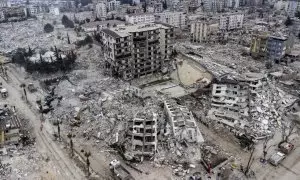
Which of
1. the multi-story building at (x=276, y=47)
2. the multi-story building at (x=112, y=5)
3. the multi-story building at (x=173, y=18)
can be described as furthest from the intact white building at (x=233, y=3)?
the multi-story building at (x=276, y=47)

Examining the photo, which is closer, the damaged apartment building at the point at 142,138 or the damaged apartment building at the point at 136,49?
the damaged apartment building at the point at 142,138

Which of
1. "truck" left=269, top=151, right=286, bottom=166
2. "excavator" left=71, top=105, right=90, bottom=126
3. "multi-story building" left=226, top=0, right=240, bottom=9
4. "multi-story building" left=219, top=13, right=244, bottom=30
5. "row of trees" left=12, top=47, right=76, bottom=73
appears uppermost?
"multi-story building" left=226, top=0, right=240, bottom=9

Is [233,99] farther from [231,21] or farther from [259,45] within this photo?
[231,21]

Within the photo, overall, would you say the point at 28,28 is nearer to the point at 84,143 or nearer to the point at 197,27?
the point at 197,27

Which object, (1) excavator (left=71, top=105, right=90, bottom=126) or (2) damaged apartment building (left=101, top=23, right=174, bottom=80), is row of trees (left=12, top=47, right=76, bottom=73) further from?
(1) excavator (left=71, top=105, right=90, bottom=126)

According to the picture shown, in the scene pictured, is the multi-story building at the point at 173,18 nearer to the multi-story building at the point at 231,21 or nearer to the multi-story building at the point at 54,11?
the multi-story building at the point at 231,21

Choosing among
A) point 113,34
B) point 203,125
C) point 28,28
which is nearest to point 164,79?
point 113,34

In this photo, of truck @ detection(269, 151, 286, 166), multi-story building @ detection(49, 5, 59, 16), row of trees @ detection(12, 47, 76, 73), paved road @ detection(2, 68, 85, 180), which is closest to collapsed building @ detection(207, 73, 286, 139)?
truck @ detection(269, 151, 286, 166)
